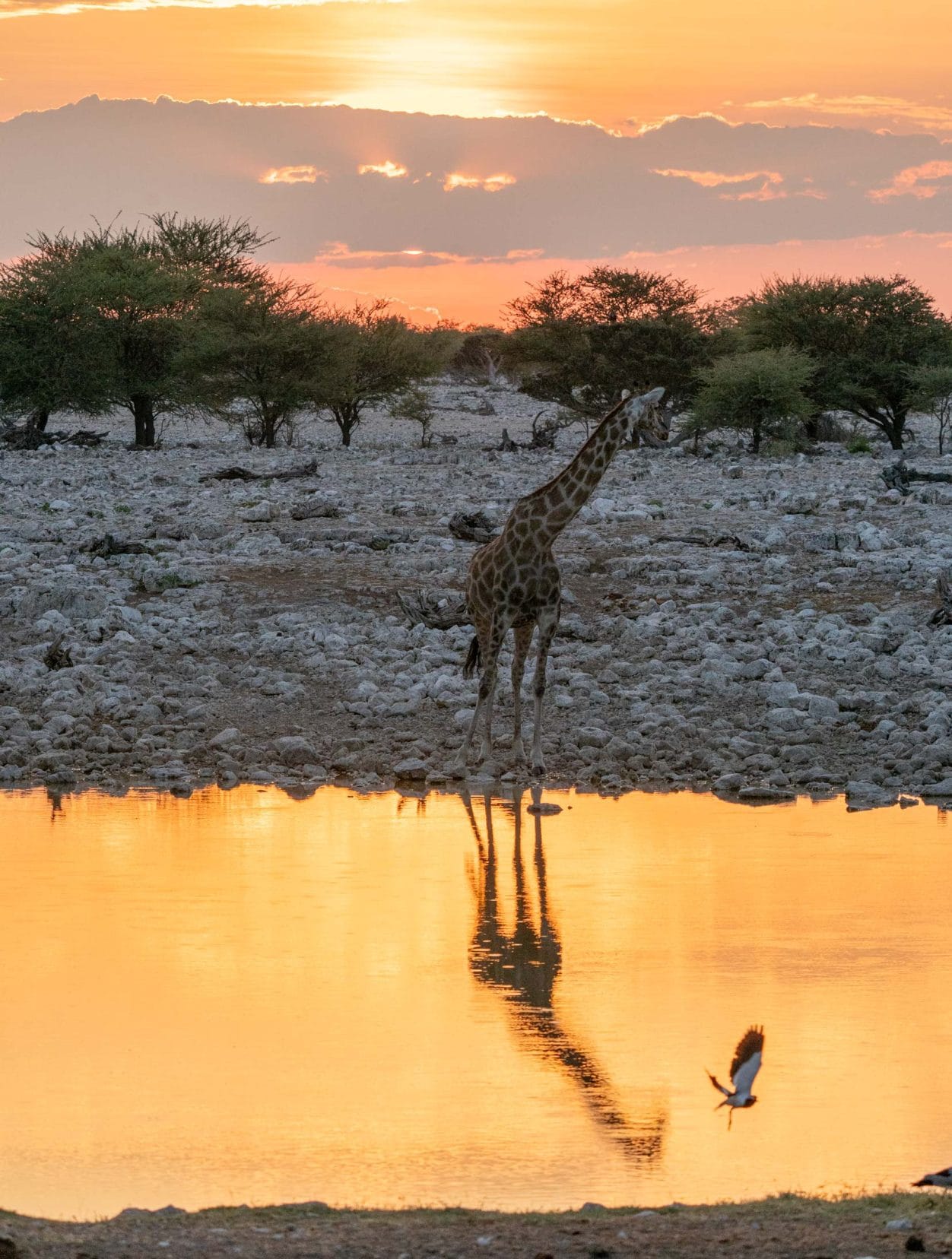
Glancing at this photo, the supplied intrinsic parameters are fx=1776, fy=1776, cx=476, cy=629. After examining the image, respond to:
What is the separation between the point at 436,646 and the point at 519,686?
2.41m

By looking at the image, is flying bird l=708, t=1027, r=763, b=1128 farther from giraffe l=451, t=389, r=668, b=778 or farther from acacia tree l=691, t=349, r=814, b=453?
acacia tree l=691, t=349, r=814, b=453

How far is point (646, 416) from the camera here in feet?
40.5

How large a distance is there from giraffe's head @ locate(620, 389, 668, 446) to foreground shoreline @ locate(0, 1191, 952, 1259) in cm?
808

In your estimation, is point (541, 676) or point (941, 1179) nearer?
point (941, 1179)

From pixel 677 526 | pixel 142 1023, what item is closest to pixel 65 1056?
pixel 142 1023

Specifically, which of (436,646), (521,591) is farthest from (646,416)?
(436,646)

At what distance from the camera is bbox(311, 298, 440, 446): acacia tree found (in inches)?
1606

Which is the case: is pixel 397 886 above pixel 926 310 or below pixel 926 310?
below

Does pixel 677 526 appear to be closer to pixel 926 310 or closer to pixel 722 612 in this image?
pixel 722 612

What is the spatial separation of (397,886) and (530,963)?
145 cm

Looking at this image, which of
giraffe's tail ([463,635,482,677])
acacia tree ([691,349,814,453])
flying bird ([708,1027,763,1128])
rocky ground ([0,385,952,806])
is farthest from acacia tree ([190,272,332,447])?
flying bird ([708,1027,763,1128])

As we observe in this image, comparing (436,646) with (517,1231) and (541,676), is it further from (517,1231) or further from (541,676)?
(517,1231)

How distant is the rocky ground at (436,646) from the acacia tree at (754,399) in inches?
475

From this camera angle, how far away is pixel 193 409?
43406mm
